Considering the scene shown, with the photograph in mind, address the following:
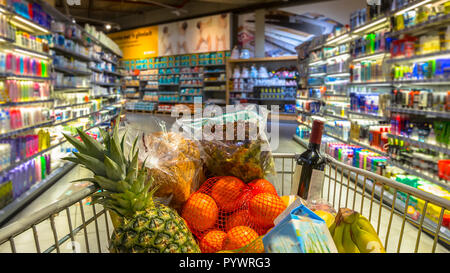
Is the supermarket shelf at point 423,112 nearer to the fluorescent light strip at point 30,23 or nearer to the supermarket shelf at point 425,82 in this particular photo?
the supermarket shelf at point 425,82

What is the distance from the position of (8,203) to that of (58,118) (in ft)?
6.77

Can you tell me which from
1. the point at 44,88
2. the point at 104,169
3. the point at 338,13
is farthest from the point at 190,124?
the point at 338,13

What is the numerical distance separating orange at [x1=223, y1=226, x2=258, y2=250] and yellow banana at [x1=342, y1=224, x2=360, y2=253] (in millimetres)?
265

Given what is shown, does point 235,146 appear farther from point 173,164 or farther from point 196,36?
point 196,36

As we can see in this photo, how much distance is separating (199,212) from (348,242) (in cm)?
49

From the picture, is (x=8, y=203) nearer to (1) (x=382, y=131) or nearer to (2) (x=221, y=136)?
(2) (x=221, y=136)

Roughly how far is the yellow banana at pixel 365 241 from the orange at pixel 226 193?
1.53ft

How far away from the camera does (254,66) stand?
1209 cm

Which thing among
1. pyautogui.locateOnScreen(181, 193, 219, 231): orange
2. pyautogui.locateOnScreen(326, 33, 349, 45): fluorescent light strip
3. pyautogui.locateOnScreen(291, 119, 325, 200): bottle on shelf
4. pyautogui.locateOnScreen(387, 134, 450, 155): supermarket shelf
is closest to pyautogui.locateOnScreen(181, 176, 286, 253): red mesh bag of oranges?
pyautogui.locateOnScreen(181, 193, 219, 231): orange

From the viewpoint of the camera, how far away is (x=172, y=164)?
1.10 meters

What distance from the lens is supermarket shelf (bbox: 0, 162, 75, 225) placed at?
3.17 metres

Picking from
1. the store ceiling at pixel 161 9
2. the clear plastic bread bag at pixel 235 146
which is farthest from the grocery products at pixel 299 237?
the store ceiling at pixel 161 9

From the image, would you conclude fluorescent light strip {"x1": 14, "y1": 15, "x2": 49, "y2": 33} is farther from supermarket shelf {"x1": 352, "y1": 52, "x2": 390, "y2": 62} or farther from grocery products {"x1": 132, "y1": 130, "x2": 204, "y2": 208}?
supermarket shelf {"x1": 352, "y1": 52, "x2": 390, "y2": 62}

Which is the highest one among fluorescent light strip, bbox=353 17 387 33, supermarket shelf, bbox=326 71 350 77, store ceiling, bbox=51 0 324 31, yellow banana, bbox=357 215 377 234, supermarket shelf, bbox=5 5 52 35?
store ceiling, bbox=51 0 324 31
